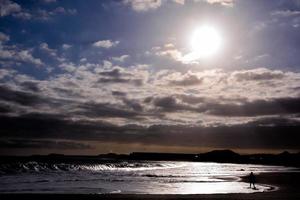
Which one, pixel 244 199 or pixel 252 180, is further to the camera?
pixel 252 180

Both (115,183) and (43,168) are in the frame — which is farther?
(43,168)

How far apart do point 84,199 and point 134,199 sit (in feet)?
12.6

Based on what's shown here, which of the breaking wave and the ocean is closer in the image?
the ocean

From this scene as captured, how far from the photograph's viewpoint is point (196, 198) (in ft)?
112

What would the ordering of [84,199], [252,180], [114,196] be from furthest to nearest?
[252,180]
[114,196]
[84,199]

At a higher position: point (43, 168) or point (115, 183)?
point (43, 168)

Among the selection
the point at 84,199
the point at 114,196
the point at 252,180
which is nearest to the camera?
the point at 84,199

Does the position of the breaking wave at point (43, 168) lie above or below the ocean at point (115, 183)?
above

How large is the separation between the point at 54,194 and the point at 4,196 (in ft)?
13.9

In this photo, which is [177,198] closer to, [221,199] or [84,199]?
[221,199]

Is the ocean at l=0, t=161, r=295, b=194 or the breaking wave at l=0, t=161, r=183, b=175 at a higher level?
the breaking wave at l=0, t=161, r=183, b=175

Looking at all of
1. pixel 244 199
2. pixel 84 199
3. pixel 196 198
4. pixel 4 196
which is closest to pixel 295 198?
pixel 244 199

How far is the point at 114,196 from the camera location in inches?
1384

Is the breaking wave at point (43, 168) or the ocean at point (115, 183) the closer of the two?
the ocean at point (115, 183)
